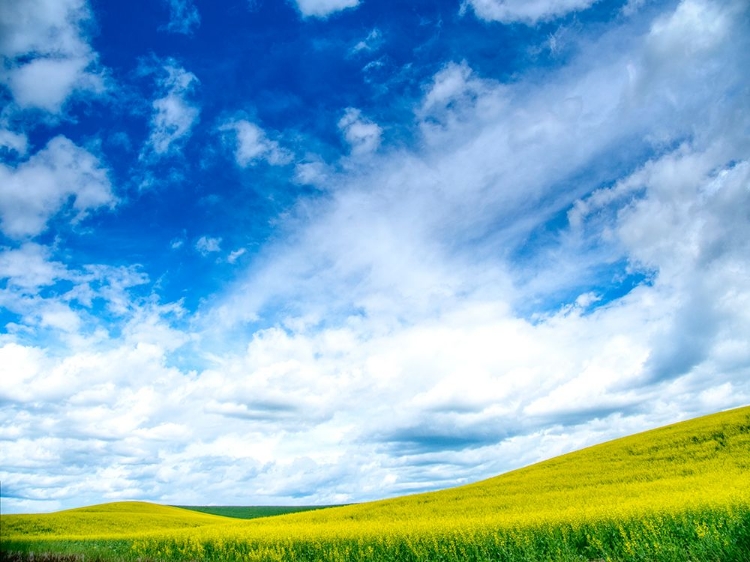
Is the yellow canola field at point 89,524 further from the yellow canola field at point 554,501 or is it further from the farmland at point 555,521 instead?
the farmland at point 555,521

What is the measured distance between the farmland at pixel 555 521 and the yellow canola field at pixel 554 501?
8 centimetres

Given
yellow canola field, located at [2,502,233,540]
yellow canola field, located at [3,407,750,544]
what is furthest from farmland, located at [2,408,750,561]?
yellow canola field, located at [2,502,233,540]

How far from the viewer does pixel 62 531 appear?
1404 inches

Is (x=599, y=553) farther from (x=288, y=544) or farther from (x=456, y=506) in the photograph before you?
(x=456, y=506)

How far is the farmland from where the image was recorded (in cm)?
1316

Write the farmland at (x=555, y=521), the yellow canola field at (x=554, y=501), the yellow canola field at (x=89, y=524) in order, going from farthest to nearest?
the yellow canola field at (x=89, y=524)
the yellow canola field at (x=554, y=501)
the farmland at (x=555, y=521)

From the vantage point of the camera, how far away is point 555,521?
50.0ft

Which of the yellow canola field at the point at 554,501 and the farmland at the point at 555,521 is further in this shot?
the yellow canola field at the point at 554,501

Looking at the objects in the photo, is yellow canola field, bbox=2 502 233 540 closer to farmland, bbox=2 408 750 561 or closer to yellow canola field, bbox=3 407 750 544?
yellow canola field, bbox=3 407 750 544

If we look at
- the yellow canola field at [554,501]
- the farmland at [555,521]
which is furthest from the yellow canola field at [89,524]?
the farmland at [555,521]

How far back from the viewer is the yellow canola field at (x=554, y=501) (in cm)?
1577

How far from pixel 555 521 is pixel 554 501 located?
8.23m

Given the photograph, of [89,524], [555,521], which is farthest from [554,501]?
[89,524]

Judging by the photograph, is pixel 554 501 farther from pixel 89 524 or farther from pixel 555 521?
pixel 89 524
